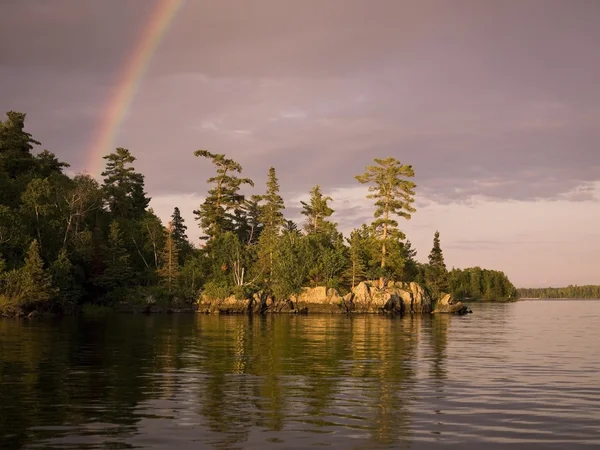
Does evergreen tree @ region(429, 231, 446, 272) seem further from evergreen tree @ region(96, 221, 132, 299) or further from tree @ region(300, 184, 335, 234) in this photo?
evergreen tree @ region(96, 221, 132, 299)

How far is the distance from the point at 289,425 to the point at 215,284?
3032 inches

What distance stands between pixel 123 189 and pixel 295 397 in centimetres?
10212

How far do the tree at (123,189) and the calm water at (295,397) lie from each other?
82.3 meters

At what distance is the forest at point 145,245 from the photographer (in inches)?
2916

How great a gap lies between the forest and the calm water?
153 ft

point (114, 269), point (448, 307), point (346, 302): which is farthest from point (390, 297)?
point (114, 269)

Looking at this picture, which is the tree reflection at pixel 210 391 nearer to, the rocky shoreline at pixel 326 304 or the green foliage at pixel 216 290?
the rocky shoreline at pixel 326 304

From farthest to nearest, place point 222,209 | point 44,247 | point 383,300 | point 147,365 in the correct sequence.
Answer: point 222,209
point 383,300
point 44,247
point 147,365

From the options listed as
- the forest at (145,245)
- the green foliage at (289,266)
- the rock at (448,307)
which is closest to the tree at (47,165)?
the forest at (145,245)

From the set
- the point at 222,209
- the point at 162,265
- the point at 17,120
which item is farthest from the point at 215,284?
the point at 17,120

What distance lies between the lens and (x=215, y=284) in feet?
293

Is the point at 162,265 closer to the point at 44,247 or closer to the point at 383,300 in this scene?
the point at 44,247

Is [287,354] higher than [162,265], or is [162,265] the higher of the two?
[162,265]

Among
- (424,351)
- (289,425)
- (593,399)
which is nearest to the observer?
(289,425)
